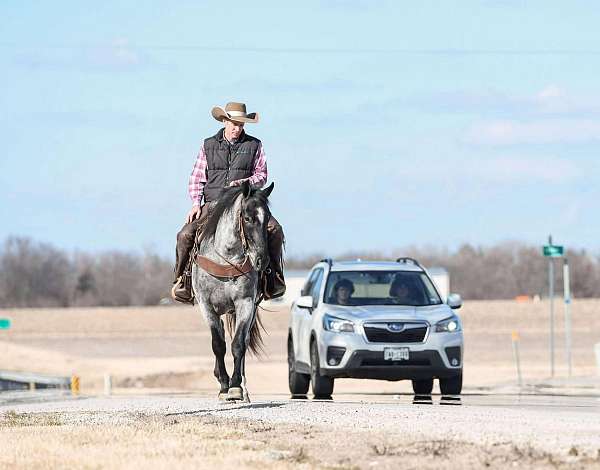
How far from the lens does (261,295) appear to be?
1778 centimetres

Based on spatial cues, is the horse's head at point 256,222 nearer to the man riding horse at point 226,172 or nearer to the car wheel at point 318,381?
the man riding horse at point 226,172

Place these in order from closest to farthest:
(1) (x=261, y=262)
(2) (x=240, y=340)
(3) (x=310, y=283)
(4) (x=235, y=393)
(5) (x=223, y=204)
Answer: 1. (1) (x=261, y=262)
2. (4) (x=235, y=393)
3. (2) (x=240, y=340)
4. (5) (x=223, y=204)
5. (3) (x=310, y=283)

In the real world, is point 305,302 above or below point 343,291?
below

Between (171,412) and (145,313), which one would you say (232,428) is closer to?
(171,412)

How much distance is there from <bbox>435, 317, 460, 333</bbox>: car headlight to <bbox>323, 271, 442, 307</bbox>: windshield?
739mm

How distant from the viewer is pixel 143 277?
436ft

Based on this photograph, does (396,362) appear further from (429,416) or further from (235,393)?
(429,416)

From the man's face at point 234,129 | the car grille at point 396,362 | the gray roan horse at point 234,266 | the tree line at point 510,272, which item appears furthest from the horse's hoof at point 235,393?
the tree line at point 510,272

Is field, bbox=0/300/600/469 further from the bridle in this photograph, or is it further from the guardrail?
the guardrail

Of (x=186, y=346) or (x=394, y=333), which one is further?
(x=186, y=346)

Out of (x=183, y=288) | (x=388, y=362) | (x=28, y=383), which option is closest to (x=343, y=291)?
(x=388, y=362)

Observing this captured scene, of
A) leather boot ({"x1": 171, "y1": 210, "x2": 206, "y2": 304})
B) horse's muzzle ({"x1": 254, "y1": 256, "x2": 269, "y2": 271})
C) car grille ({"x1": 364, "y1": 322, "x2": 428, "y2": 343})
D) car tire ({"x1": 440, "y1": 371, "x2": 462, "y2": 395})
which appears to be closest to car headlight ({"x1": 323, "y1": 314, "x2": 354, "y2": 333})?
car grille ({"x1": 364, "y1": 322, "x2": 428, "y2": 343})

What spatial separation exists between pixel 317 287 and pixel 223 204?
5.34 metres

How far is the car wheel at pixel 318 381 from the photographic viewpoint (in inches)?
Answer: 815
